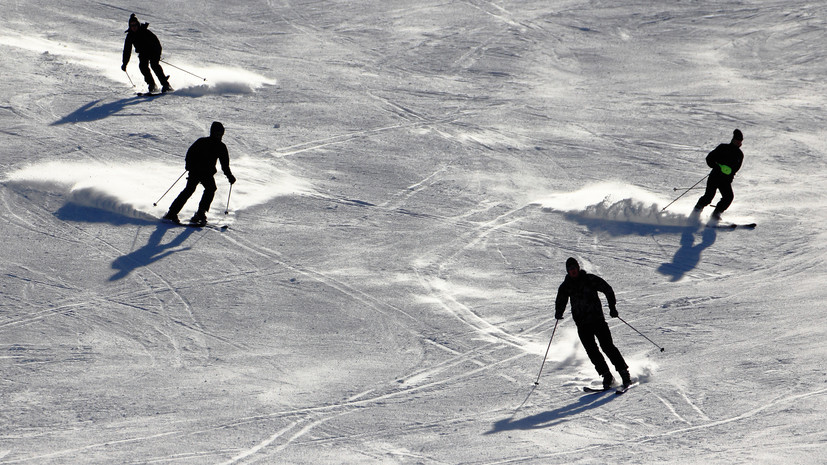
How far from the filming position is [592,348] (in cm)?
883

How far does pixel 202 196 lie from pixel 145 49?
16.0ft

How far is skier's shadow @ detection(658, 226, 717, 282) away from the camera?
11602 millimetres

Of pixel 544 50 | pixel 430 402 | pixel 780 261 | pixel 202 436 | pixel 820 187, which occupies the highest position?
pixel 544 50

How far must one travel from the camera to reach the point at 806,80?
1808 cm

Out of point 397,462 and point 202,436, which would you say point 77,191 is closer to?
point 202,436

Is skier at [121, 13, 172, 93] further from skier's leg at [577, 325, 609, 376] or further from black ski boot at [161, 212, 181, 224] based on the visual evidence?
skier's leg at [577, 325, 609, 376]

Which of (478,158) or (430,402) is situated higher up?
(478,158)

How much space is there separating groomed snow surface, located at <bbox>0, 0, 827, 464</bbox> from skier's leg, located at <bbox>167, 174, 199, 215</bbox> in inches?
11.9

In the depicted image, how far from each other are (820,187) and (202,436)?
10.0 metres

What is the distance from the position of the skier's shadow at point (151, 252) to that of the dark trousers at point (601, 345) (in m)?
5.39

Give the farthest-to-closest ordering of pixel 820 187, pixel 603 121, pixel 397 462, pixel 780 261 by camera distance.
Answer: pixel 603 121 < pixel 820 187 < pixel 780 261 < pixel 397 462

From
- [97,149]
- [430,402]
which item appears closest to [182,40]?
[97,149]

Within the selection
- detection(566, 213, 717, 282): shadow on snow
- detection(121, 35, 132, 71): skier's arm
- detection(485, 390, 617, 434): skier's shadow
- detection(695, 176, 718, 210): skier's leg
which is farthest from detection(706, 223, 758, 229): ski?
detection(121, 35, 132, 71): skier's arm

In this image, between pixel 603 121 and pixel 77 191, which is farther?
pixel 603 121
